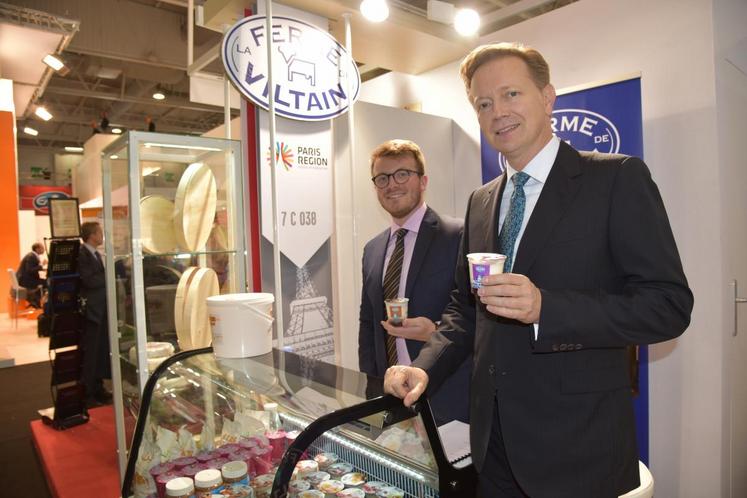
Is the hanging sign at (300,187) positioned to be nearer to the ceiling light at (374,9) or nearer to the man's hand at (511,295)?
the ceiling light at (374,9)

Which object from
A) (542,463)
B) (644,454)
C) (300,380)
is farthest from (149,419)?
(644,454)

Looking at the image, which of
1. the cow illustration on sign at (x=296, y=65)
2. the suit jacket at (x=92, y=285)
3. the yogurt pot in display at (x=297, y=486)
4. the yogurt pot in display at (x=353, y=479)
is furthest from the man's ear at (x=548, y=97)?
the suit jacket at (x=92, y=285)

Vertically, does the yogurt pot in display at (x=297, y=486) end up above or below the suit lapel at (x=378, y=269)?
below

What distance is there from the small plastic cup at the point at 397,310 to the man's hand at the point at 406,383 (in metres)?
0.86

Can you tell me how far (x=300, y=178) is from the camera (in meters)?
3.48

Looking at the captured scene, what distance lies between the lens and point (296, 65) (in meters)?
3.39

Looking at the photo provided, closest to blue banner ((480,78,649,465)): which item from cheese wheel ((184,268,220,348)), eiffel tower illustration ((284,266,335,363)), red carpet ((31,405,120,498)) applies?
eiffel tower illustration ((284,266,335,363))

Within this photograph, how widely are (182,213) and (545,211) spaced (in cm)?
206

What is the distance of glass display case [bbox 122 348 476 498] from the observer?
1.41 m

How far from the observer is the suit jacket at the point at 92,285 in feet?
18.9

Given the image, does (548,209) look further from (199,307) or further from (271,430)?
(199,307)

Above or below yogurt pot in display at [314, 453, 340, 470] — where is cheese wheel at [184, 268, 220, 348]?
above

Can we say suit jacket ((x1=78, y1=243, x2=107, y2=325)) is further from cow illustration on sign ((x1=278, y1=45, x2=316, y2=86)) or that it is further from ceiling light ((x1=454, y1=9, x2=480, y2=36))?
ceiling light ((x1=454, y1=9, x2=480, y2=36))

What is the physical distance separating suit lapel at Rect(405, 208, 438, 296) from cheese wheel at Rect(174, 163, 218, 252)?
1.20 metres
